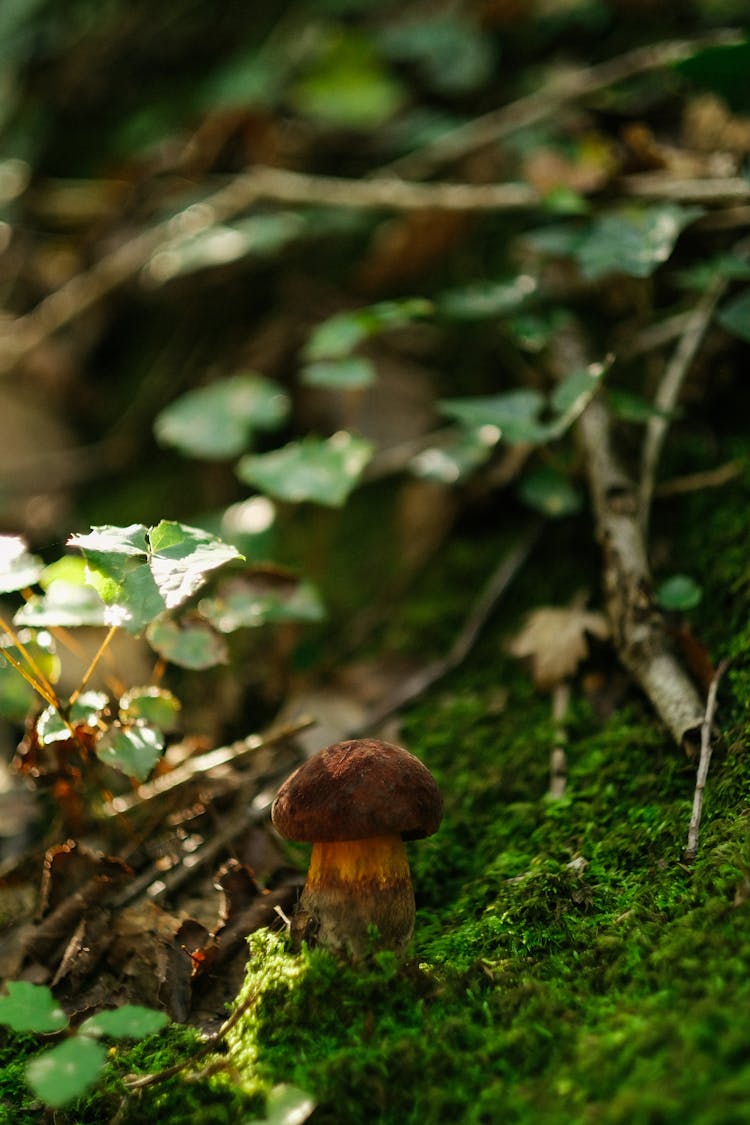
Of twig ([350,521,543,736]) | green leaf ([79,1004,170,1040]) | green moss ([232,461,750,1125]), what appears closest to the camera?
green moss ([232,461,750,1125])

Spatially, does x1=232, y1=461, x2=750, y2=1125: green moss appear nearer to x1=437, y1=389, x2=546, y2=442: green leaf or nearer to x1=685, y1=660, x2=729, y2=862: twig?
x1=685, y1=660, x2=729, y2=862: twig

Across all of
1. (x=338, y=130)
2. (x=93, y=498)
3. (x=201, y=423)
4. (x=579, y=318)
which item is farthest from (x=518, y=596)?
(x=338, y=130)

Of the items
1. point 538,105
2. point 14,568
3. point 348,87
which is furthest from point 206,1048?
point 348,87

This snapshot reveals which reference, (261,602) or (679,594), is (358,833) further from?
(679,594)

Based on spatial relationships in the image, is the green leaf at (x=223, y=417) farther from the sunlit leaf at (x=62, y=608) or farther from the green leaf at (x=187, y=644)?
the sunlit leaf at (x=62, y=608)

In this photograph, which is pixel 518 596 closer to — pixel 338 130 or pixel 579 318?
pixel 579 318

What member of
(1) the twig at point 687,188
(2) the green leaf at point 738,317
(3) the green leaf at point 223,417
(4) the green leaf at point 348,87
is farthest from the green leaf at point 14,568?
(4) the green leaf at point 348,87

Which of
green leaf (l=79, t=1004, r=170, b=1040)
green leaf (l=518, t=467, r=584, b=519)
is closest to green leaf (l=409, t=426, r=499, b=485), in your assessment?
green leaf (l=518, t=467, r=584, b=519)
